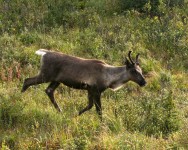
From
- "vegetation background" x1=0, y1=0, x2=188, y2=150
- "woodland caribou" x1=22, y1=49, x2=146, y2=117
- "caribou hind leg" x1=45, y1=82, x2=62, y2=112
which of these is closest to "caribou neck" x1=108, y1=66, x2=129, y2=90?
"woodland caribou" x1=22, y1=49, x2=146, y2=117


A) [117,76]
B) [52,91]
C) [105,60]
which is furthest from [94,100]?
[105,60]

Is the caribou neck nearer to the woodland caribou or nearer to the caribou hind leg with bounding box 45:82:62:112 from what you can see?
the woodland caribou

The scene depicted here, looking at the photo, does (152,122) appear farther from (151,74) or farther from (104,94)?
(151,74)

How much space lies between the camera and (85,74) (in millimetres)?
8891

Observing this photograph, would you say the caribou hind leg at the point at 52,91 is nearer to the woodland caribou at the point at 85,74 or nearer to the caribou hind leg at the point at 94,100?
the woodland caribou at the point at 85,74

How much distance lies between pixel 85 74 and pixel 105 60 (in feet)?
10.4

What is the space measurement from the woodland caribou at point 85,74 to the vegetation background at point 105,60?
1.28 ft

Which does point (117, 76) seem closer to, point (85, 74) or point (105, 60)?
point (85, 74)

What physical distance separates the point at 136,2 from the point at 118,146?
27.7ft

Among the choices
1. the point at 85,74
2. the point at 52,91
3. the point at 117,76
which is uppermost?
the point at 85,74

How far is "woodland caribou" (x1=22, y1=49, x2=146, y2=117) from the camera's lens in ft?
29.0

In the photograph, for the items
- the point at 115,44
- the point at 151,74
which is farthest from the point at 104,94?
the point at 115,44

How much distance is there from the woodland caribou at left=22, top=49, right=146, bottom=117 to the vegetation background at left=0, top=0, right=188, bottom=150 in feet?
1.28

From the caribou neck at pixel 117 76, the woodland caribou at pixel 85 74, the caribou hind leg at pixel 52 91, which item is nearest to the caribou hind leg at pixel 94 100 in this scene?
the woodland caribou at pixel 85 74
